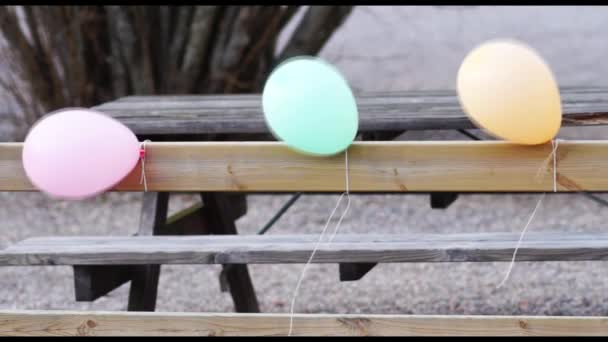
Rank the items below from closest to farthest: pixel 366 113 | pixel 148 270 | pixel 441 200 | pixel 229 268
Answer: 1. pixel 148 270
2. pixel 366 113
3. pixel 441 200
4. pixel 229 268

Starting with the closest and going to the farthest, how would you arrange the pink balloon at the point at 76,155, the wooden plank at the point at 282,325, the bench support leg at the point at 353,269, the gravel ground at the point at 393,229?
the wooden plank at the point at 282,325 < the pink balloon at the point at 76,155 < the bench support leg at the point at 353,269 < the gravel ground at the point at 393,229

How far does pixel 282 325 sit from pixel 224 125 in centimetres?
111

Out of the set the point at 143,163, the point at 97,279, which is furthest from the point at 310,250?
the point at 97,279

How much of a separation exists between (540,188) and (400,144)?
43 cm

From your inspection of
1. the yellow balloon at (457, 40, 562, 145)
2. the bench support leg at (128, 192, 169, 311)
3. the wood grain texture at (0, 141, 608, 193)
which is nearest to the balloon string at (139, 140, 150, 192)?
the wood grain texture at (0, 141, 608, 193)

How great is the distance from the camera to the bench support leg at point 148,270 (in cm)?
354

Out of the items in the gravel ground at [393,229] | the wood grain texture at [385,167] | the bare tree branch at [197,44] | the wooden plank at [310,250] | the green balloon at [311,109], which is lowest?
the gravel ground at [393,229]

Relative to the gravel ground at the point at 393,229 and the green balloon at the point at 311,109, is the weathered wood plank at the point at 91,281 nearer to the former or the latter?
the green balloon at the point at 311,109

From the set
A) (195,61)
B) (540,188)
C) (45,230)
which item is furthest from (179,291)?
(540,188)

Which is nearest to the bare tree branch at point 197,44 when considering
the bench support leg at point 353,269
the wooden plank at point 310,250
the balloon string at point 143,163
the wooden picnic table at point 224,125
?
the wooden picnic table at point 224,125

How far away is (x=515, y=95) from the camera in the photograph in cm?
279

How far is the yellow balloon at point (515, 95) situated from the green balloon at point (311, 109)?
15.5 inches

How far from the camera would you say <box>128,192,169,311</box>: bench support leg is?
11.6 feet

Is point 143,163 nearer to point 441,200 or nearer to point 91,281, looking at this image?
point 91,281
